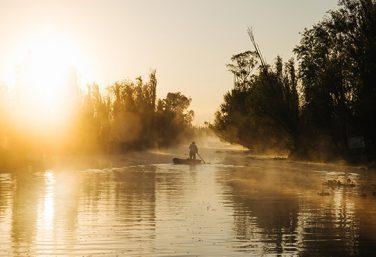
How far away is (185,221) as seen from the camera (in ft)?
58.5

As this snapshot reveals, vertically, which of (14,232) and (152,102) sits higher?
(152,102)

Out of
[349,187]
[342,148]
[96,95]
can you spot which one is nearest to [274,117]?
[342,148]

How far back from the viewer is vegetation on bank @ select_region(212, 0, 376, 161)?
52.2 meters

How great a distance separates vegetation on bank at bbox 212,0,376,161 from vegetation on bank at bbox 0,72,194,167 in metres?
18.8

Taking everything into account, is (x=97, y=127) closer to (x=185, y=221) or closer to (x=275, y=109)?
(x=275, y=109)

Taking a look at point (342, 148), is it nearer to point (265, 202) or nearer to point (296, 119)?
point (296, 119)

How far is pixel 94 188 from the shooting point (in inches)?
1162

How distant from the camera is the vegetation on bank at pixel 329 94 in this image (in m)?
52.2

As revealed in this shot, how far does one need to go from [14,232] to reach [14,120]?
45.8 m

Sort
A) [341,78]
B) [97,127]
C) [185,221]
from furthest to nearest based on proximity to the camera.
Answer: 1. [97,127]
2. [341,78]
3. [185,221]

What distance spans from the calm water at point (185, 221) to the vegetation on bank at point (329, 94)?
23905mm

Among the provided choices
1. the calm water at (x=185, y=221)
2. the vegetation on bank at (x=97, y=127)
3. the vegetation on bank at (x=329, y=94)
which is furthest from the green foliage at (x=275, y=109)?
the calm water at (x=185, y=221)

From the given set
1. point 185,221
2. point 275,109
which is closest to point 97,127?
point 275,109

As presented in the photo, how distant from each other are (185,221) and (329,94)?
44335 millimetres
